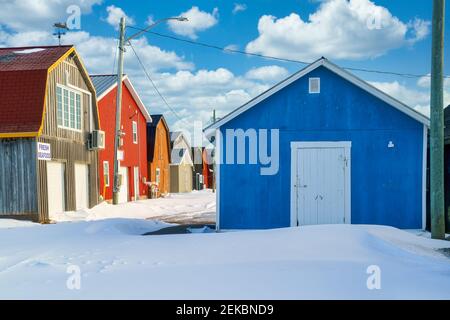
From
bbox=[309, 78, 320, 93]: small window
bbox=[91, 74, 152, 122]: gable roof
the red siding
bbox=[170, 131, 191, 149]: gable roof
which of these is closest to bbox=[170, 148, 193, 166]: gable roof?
bbox=[170, 131, 191, 149]: gable roof

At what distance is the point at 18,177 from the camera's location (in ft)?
54.1

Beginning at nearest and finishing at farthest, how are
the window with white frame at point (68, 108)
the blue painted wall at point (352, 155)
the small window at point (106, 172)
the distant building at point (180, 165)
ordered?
the blue painted wall at point (352, 155) < the window with white frame at point (68, 108) < the small window at point (106, 172) < the distant building at point (180, 165)

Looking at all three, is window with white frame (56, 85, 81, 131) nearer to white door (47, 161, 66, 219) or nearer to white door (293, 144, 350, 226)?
white door (47, 161, 66, 219)

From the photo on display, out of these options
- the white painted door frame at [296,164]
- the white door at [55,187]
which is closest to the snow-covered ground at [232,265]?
the white painted door frame at [296,164]

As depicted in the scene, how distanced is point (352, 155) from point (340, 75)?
2.26 meters

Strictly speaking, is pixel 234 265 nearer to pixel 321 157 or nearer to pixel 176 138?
pixel 321 157

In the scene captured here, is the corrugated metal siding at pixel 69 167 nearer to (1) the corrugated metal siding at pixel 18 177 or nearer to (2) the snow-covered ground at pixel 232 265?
(1) the corrugated metal siding at pixel 18 177

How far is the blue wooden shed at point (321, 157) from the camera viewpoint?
41.9 feet

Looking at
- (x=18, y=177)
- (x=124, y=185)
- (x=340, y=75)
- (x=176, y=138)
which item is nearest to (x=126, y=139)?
(x=124, y=185)

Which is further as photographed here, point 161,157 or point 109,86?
point 161,157

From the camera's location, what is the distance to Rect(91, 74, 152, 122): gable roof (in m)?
25.7

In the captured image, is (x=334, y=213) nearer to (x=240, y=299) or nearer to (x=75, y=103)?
(x=240, y=299)

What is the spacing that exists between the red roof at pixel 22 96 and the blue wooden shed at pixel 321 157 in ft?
24.1
